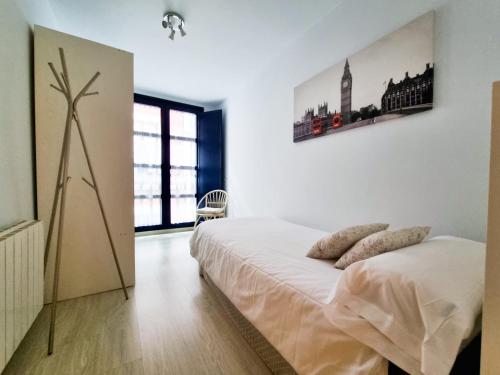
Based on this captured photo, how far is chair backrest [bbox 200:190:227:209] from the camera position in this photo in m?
4.27

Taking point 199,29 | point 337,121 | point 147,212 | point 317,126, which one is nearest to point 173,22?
point 199,29

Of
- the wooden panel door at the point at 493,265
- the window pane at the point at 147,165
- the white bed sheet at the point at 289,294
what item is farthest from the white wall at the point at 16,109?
the window pane at the point at 147,165

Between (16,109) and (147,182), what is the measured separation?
2.72 m

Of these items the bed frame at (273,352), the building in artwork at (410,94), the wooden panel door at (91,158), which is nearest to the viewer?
the bed frame at (273,352)

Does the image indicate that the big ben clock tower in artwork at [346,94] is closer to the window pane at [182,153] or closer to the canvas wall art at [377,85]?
the canvas wall art at [377,85]

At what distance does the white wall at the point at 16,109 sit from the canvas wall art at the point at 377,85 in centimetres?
239

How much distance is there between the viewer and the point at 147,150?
4.14 meters

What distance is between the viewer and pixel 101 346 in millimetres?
1341

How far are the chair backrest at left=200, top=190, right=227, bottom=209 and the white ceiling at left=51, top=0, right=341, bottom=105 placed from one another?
2.10 m

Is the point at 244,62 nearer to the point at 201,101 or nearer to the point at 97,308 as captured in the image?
the point at 201,101

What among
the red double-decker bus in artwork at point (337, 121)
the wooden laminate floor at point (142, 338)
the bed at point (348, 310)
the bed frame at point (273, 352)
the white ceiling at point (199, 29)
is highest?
the white ceiling at point (199, 29)

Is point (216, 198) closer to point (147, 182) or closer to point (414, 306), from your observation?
point (147, 182)

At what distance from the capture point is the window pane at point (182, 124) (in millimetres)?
4411

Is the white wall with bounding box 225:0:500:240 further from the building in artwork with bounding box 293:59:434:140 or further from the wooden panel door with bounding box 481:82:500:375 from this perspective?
→ the wooden panel door with bounding box 481:82:500:375
